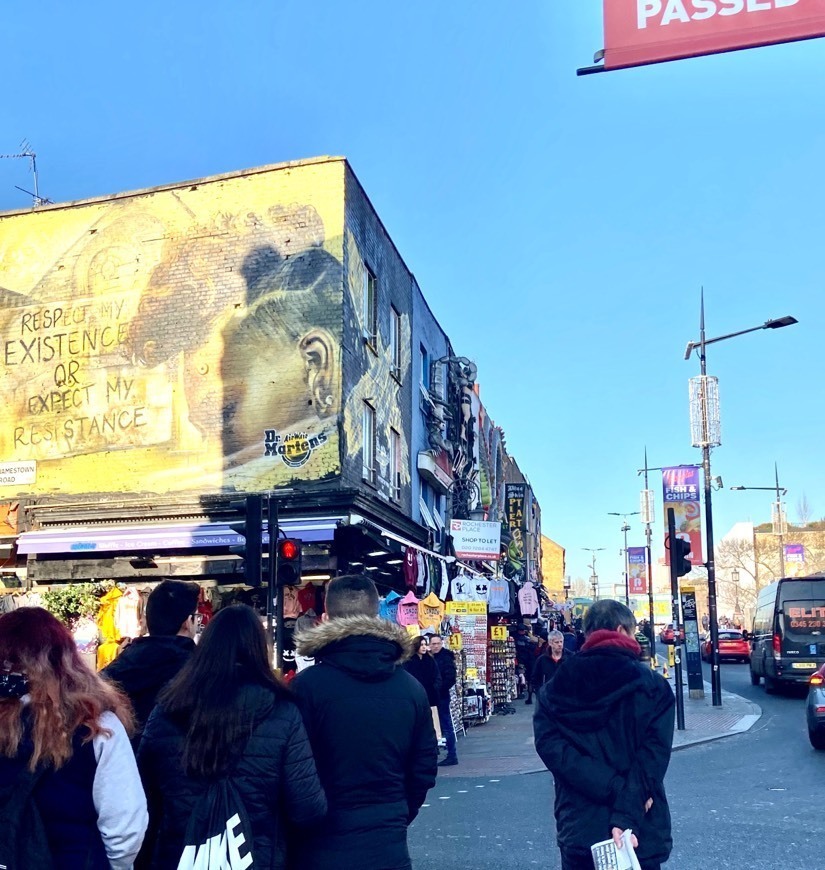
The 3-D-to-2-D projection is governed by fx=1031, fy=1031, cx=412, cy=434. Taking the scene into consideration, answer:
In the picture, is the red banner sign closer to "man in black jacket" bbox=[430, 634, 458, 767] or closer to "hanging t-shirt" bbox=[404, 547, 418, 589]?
"man in black jacket" bbox=[430, 634, 458, 767]

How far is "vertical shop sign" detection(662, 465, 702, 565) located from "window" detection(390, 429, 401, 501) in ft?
27.3

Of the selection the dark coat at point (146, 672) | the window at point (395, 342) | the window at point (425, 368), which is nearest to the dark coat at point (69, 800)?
the dark coat at point (146, 672)

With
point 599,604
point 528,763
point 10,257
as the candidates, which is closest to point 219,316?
point 10,257

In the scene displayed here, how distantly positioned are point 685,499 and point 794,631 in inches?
177

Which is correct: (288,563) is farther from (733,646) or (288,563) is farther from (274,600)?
(733,646)

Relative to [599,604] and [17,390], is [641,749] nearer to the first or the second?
[599,604]

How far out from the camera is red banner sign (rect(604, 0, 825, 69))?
253 inches

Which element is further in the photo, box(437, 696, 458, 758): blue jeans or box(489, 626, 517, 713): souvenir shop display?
box(489, 626, 517, 713): souvenir shop display

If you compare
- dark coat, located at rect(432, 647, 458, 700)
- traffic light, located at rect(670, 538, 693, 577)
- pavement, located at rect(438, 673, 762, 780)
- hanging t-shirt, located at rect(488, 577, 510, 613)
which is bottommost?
pavement, located at rect(438, 673, 762, 780)

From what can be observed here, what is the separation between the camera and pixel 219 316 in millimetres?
19844

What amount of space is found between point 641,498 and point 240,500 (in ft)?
131

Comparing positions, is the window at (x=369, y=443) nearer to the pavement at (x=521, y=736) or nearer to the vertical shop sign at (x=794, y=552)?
the pavement at (x=521, y=736)

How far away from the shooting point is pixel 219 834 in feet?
12.5

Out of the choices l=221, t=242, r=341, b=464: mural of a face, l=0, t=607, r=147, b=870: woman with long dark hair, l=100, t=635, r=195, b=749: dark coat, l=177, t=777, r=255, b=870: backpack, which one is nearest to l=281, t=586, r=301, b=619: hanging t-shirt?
l=221, t=242, r=341, b=464: mural of a face
